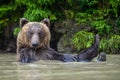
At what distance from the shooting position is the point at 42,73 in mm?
6168

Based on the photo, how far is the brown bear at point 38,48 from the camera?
8211 mm

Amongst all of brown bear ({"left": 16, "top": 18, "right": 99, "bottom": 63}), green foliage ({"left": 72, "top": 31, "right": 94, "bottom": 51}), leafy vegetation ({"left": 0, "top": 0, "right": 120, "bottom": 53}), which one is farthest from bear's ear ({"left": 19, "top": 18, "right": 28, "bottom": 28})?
green foliage ({"left": 72, "top": 31, "right": 94, "bottom": 51})

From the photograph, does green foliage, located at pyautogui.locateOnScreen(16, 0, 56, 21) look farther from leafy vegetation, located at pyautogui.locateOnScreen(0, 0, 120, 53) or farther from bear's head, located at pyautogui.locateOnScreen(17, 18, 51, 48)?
bear's head, located at pyautogui.locateOnScreen(17, 18, 51, 48)

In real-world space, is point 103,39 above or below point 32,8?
below

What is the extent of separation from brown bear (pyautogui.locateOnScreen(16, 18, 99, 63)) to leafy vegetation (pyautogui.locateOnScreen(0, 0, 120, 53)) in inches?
154

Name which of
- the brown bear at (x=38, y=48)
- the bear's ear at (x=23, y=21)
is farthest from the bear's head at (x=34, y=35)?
the bear's ear at (x=23, y=21)

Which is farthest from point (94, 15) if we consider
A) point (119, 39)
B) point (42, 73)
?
point (42, 73)

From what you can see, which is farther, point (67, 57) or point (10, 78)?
point (67, 57)

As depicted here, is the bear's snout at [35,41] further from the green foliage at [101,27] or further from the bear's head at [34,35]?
the green foliage at [101,27]

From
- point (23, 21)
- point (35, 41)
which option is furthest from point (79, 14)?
point (35, 41)

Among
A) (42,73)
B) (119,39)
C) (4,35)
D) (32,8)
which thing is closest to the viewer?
(42,73)

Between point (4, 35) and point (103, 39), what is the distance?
Answer: 3.58 meters

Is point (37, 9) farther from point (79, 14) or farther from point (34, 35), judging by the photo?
point (34, 35)

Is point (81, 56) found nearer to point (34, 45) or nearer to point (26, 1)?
point (34, 45)
